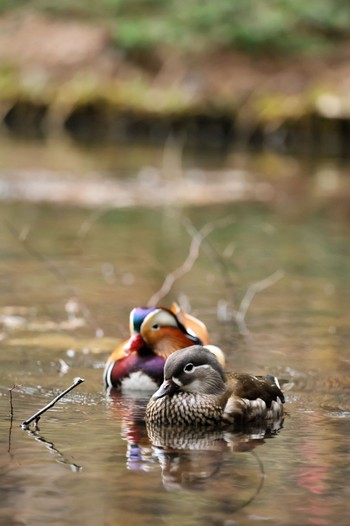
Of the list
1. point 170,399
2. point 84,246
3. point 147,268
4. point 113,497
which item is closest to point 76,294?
point 147,268

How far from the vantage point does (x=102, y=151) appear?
29641mm

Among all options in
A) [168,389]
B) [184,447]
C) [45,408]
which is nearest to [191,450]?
[184,447]

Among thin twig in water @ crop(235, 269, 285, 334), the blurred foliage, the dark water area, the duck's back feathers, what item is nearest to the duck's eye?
the duck's back feathers

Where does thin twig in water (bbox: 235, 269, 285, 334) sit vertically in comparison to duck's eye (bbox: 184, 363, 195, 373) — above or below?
below

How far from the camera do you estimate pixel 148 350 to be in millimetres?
9180

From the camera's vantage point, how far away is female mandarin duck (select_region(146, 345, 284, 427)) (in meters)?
8.01

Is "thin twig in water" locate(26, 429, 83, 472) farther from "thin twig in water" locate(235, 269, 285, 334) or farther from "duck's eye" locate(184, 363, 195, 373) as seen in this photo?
"thin twig in water" locate(235, 269, 285, 334)

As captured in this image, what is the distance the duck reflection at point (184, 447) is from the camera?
6.96m

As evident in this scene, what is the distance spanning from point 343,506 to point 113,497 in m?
0.98

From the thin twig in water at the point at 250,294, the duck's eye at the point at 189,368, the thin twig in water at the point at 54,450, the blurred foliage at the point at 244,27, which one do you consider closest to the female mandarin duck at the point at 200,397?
the duck's eye at the point at 189,368

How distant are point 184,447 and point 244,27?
1231 inches

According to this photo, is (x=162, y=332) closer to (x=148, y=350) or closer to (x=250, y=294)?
(x=148, y=350)

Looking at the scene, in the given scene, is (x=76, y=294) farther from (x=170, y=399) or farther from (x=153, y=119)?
(x=153, y=119)

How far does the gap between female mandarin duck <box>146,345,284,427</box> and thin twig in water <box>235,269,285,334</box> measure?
130 inches
